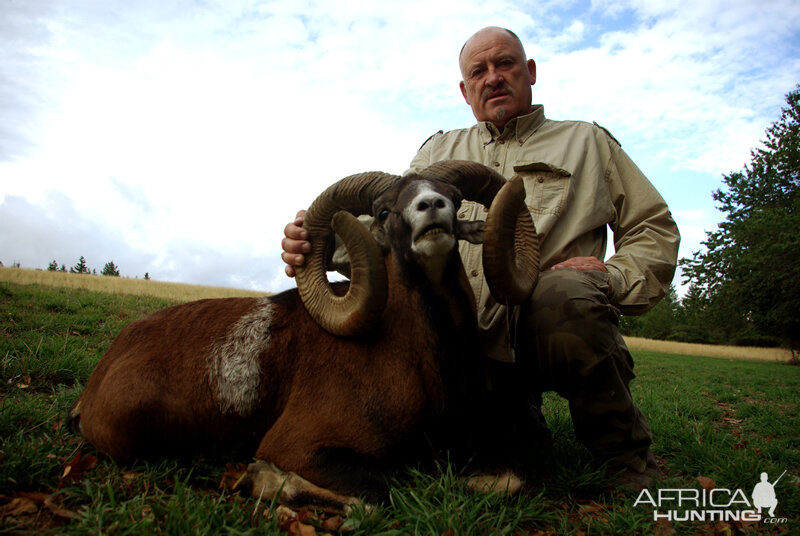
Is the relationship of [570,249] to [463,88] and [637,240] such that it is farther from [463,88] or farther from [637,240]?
[463,88]

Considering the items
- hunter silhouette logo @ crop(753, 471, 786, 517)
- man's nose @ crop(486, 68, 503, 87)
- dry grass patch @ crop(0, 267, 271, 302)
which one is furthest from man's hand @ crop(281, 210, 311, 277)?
dry grass patch @ crop(0, 267, 271, 302)

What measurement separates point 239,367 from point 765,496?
4.26 metres

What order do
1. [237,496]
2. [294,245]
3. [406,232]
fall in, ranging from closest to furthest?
[237,496] < [406,232] < [294,245]

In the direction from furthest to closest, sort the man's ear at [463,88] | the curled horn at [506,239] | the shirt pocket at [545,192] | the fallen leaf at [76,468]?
the man's ear at [463,88] < the shirt pocket at [545,192] < the curled horn at [506,239] < the fallen leaf at [76,468]

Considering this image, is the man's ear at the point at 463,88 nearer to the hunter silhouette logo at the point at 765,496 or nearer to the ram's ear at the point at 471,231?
the ram's ear at the point at 471,231

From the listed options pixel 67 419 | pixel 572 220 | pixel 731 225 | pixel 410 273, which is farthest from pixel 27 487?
pixel 731 225

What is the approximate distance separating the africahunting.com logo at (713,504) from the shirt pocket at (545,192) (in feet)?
7.78

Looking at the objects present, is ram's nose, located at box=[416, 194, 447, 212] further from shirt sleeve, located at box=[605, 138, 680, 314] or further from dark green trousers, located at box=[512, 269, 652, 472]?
shirt sleeve, located at box=[605, 138, 680, 314]

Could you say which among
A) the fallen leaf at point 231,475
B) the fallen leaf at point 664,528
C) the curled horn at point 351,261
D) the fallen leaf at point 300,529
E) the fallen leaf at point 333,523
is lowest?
the fallen leaf at point 664,528

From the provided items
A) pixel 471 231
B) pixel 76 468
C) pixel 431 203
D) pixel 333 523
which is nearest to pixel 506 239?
pixel 471 231

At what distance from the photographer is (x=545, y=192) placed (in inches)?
188

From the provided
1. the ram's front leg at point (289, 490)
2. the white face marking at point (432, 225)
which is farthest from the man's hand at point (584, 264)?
the ram's front leg at point (289, 490)

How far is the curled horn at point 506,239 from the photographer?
3.70 metres

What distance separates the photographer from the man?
385cm
